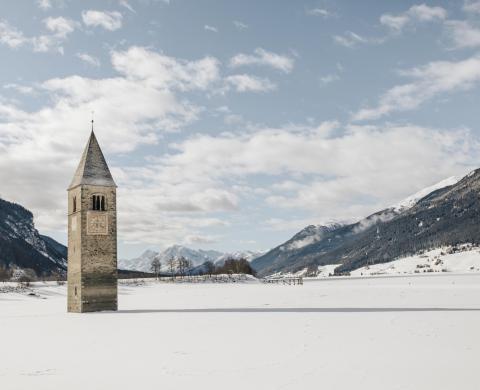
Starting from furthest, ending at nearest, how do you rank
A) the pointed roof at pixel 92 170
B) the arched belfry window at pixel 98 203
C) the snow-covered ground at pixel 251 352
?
the pointed roof at pixel 92 170
the arched belfry window at pixel 98 203
the snow-covered ground at pixel 251 352

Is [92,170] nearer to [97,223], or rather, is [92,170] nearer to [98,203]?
[98,203]

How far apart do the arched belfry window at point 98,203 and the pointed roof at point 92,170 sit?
1.30m

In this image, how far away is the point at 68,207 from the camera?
6006 centimetres

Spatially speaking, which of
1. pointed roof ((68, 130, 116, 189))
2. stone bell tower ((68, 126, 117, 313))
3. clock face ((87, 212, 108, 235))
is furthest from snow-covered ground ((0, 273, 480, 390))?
pointed roof ((68, 130, 116, 189))

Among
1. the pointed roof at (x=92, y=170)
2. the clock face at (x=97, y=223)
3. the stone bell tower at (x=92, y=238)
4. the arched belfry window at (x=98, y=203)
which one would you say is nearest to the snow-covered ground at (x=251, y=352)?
the stone bell tower at (x=92, y=238)

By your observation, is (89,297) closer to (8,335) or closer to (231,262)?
(8,335)

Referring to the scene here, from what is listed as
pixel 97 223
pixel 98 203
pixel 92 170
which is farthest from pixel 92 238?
pixel 92 170

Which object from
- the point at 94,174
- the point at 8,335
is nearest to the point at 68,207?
the point at 94,174

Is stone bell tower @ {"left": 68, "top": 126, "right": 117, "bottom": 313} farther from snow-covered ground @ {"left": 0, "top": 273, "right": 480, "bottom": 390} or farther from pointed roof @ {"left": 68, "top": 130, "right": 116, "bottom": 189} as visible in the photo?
snow-covered ground @ {"left": 0, "top": 273, "right": 480, "bottom": 390}

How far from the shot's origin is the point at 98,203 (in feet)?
189

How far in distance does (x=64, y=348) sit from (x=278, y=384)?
13.8 meters

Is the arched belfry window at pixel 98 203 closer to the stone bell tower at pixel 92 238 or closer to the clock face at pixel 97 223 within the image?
the stone bell tower at pixel 92 238

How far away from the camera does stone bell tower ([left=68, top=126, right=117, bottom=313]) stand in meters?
54.8

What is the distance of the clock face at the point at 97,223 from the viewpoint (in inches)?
2206
